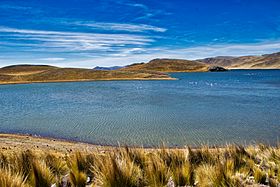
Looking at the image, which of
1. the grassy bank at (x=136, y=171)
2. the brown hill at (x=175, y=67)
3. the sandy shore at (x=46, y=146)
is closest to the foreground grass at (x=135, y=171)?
the grassy bank at (x=136, y=171)

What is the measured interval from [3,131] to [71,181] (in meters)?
13.3

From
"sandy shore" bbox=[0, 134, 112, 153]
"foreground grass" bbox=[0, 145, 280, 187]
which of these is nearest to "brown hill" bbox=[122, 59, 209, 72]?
"sandy shore" bbox=[0, 134, 112, 153]

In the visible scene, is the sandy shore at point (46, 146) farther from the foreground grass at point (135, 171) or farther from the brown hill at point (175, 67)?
the brown hill at point (175, 67)

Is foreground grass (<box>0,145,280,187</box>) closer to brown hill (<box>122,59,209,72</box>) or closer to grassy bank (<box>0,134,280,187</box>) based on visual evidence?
grassy bank (<box>0,134,280,187</box>)

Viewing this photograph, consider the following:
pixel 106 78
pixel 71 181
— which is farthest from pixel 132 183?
pixel 106 78

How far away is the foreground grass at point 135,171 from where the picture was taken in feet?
14.0

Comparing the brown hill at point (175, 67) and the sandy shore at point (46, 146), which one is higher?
the brown hill at point (175, 67)

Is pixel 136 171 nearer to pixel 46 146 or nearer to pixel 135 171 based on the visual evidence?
pixel 135 171

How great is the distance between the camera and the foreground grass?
169 inches

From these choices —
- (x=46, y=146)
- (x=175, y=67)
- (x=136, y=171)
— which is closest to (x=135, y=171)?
(x=136, y=171)

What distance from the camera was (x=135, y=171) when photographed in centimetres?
470

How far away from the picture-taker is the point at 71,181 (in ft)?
14.9

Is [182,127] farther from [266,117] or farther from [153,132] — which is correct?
[266,117]

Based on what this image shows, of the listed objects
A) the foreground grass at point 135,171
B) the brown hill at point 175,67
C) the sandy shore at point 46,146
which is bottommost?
the sandy shore at point 46,146
